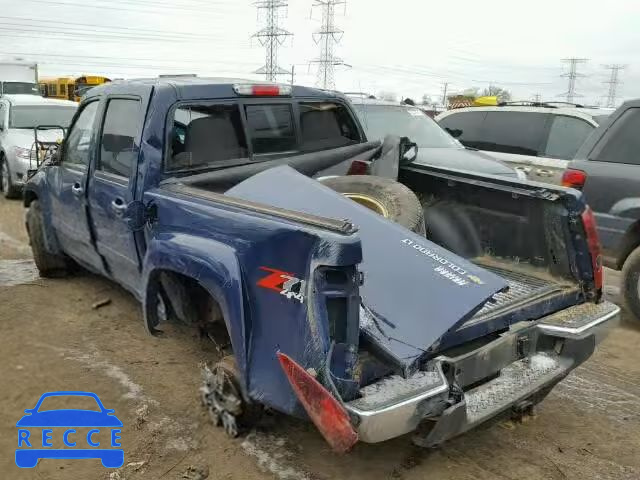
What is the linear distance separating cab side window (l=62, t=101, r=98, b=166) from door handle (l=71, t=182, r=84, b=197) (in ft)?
0.57

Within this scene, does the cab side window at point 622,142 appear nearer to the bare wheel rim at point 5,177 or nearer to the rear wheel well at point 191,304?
the rear wheel well at point 191,304

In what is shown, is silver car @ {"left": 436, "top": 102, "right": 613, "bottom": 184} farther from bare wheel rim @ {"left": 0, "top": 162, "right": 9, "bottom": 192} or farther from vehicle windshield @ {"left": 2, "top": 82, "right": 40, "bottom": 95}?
vehicle windshield @ {"left": 2, "top": 82, "right": 40, "bottom": 95}

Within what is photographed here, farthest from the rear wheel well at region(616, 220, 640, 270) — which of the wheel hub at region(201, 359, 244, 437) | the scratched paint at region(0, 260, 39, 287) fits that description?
the scratched paint at region(0, 260, 39, 287)

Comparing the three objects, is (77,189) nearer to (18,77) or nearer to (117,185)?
(117,185)

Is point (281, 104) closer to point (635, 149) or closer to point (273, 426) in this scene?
point (273, 426)

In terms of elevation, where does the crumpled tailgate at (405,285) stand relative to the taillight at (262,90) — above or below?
below

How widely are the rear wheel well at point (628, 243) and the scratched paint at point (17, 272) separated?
566cm

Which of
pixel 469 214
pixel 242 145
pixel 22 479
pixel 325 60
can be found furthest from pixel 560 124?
pixel 325 60

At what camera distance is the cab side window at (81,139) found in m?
4.66

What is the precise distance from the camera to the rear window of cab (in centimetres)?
396

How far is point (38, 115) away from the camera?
1184 cm

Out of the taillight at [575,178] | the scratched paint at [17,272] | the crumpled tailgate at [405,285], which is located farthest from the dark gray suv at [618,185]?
the scratched paint at [17,272]

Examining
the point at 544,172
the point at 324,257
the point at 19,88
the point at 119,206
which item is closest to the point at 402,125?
the point at 544,172

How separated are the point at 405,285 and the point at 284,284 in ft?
1.78
